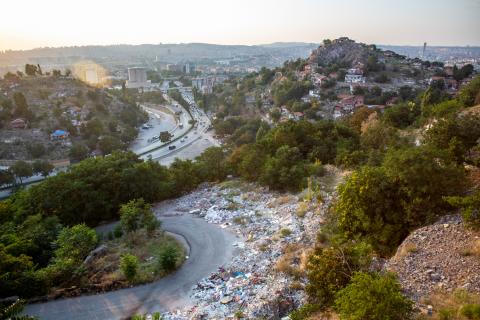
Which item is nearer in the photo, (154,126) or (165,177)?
(165,177)

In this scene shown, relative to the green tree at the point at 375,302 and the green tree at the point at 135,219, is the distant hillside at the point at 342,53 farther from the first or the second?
the green tree at the point at 375,302

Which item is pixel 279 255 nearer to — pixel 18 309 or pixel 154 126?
pixel 18 309

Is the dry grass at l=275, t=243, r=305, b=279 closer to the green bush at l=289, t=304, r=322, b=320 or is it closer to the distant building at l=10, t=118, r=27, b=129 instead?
the green bush at l=289, t=304, r=322, b=320

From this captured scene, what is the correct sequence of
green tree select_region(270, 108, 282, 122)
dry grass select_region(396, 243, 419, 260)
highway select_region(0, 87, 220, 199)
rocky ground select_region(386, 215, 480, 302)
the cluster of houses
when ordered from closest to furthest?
1. rocky ground select_region(386, 215, 480, 302)
2. dry grass select_region(396, 243, 419, 260)
3. highway select_region(0, 87, 220, 199)
4. the cluster of houses
5. green tree select_region(270, 108, 282, 122)

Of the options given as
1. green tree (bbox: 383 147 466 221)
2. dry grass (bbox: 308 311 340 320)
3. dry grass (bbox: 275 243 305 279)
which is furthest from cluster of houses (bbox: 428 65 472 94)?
dry grass (bbox: 308 311 340 320)

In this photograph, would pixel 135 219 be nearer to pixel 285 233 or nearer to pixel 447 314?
pixel 285 233

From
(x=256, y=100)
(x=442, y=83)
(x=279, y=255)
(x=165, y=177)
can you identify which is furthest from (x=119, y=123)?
(x=442, y=83)
